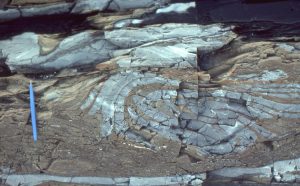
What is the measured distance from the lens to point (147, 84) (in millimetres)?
1663

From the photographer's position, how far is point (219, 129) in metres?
1.71

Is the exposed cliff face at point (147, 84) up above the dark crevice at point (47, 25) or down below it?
below

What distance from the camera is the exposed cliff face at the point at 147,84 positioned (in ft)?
5.37

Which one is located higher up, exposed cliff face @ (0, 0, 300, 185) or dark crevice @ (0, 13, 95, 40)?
dark crevice @ (0, 13, 95, 40)

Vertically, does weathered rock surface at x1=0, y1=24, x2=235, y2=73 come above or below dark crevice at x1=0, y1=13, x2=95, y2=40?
below

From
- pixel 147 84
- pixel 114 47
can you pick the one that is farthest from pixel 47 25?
pixel 147 84

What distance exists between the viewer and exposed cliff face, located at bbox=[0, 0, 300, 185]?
1.64 metres

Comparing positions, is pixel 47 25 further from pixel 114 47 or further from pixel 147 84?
pixel 147 84

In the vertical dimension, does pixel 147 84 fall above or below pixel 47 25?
below

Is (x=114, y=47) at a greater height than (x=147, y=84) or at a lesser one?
greater

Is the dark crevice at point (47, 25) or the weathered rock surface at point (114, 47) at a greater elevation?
the dark crevice at point (47, 25)

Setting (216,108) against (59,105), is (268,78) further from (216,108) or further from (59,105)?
(59,105)

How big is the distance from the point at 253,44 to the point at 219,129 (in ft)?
1.17

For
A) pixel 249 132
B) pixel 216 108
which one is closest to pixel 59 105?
pixel 216 108
